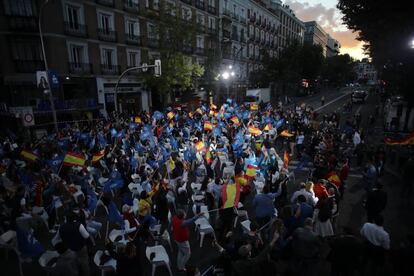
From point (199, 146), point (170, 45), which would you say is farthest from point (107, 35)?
point (199, 146)

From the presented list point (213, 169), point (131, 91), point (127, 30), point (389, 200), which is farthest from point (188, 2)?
point (389, 200)

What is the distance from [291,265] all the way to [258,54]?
55197mm

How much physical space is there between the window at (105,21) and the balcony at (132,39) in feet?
6.22

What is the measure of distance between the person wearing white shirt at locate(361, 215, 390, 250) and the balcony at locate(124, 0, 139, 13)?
29899 mm

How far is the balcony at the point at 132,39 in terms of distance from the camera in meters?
28.5

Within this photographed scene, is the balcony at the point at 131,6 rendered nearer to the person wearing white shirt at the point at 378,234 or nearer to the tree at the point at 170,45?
the tree at the point at 170,45

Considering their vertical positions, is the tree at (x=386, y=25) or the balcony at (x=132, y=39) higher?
the balcony at (x=132, y=39)

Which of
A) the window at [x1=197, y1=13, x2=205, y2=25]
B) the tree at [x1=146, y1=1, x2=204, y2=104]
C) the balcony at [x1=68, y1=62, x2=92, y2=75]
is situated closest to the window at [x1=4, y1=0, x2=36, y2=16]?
the balcony at [x1=68, y1=62, x2=92, y2=75]

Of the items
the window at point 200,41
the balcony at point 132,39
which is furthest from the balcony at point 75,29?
the window at point 200,41

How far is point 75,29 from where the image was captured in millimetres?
24078

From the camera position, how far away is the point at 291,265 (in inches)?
233

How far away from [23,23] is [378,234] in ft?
89.1

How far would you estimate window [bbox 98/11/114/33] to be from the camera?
25995 mm

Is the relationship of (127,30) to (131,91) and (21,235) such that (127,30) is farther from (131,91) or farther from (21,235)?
(21,235)
